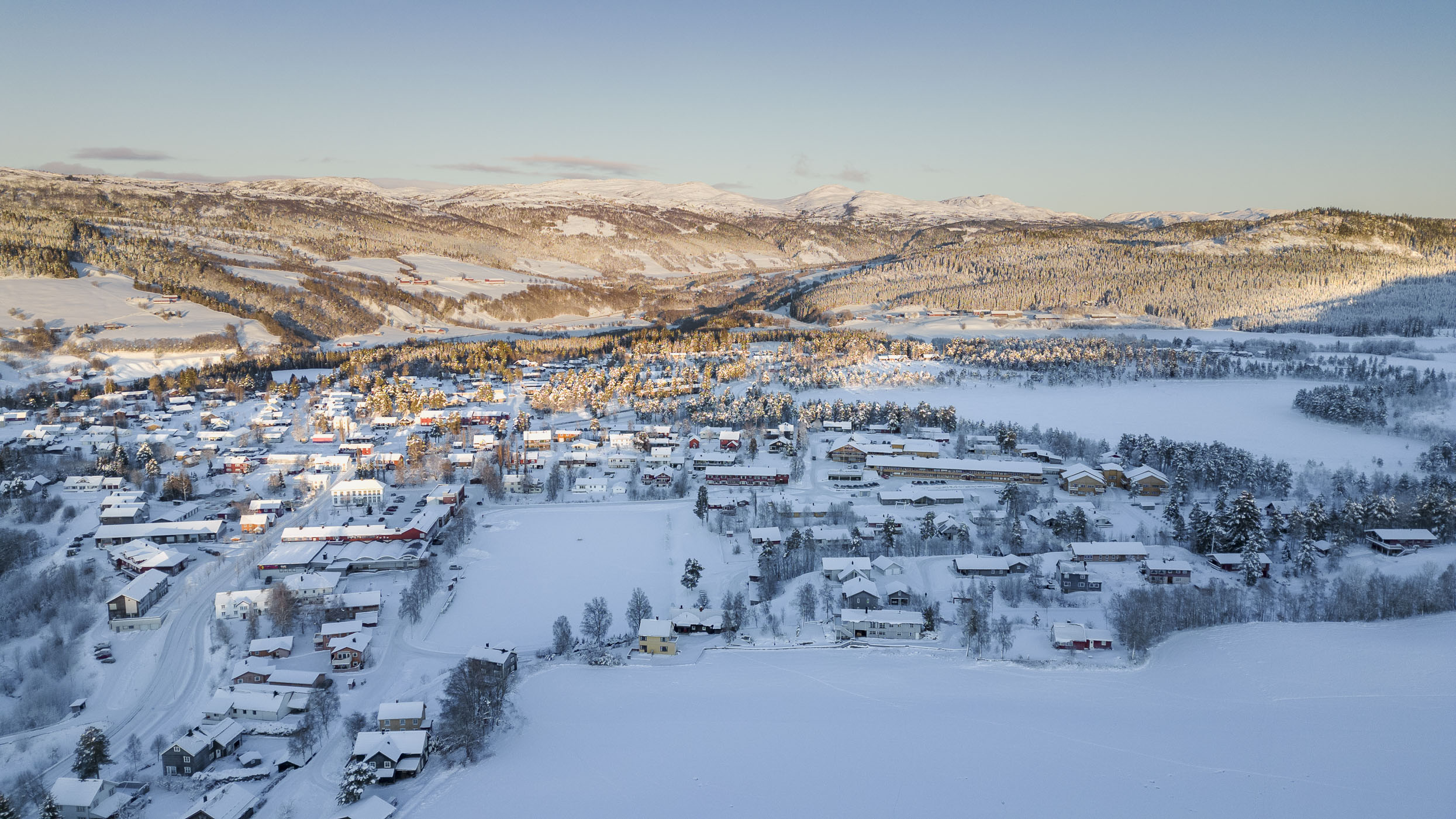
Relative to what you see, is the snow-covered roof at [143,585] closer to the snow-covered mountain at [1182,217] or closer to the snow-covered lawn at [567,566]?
the snow-covered lawn at [567,566]

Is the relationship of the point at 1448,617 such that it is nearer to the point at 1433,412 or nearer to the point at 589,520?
the point at 589,520

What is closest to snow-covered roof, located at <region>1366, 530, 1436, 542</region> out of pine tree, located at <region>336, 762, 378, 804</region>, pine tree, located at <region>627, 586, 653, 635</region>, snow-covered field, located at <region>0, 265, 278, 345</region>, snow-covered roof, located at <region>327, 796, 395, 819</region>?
pine tree, located at <region>627, 586, 653, 635</region>

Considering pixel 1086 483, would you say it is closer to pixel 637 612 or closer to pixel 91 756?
pixel 637 612

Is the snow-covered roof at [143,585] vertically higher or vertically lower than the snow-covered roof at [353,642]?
higher

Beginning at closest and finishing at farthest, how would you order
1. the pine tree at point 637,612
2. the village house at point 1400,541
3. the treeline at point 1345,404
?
the pine tree at point 637,612 < the village house at point 1400,541 < the treeline at point 1345,404

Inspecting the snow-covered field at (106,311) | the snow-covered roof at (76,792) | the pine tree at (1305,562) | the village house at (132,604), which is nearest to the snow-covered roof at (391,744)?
the snow-covered roof at (76,792)
